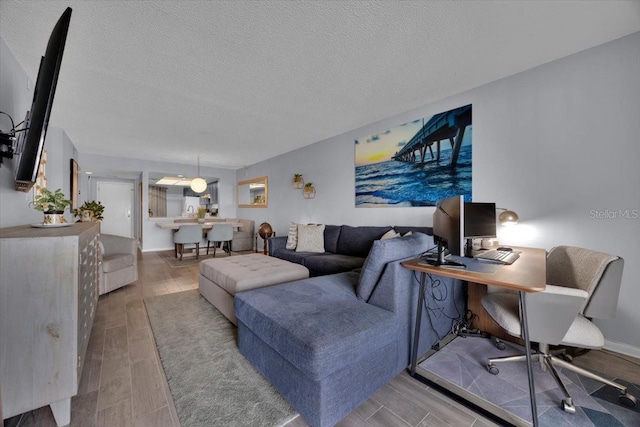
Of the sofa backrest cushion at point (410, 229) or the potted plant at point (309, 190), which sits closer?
the sofa backrest cushion at point (410, 229)

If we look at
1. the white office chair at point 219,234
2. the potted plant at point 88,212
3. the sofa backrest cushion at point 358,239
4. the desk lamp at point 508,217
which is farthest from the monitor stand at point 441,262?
the white office chair at point 219,234

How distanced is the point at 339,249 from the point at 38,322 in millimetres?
3109

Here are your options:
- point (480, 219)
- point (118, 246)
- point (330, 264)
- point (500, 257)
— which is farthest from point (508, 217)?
point (118, 246)

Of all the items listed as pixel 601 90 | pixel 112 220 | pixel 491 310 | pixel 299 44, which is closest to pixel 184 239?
pixel 112 220

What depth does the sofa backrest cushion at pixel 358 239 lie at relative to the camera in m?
3.43

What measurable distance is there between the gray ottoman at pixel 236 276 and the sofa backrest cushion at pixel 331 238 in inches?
44.9

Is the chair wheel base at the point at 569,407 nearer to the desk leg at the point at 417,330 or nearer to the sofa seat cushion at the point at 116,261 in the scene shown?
the desk leg at the point at 417,330

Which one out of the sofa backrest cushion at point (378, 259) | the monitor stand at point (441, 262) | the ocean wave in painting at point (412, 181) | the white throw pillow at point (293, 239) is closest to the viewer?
the monitor stand at point (441, 262)

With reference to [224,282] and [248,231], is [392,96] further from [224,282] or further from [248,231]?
[248,231]

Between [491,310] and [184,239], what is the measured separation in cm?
535

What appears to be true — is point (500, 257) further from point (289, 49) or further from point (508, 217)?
point (289, 49)

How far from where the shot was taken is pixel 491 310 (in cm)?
168

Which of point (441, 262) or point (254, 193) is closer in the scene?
point (441, 262)

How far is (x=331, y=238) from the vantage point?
3.98 meters
